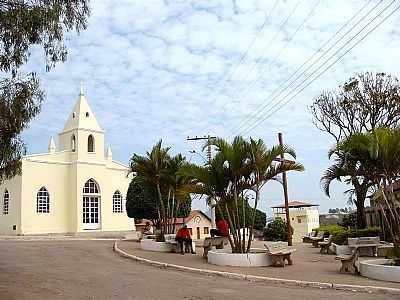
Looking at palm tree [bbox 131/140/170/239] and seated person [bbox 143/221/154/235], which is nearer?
palm tree [bbox 131/140/170/239]

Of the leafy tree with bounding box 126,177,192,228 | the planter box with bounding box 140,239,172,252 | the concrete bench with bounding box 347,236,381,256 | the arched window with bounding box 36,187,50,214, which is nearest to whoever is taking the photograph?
the concrete bench with bounding box 347,236,381,256

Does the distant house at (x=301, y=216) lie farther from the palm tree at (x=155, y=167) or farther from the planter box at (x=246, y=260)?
the planter box at (x=246, y=260)

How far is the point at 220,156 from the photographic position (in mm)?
16000

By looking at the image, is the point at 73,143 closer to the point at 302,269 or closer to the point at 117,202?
the point at 117,202

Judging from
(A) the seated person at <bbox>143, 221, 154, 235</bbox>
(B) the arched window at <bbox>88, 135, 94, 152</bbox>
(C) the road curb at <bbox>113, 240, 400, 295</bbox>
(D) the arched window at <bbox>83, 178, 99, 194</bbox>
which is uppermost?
(B) the arched window at <bbox>88, 135, 94, 152</bbox>

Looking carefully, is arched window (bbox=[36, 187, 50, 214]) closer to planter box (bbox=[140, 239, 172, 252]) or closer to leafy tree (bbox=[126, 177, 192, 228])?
leafy tree (bbox=[126, 177, 192, 228])

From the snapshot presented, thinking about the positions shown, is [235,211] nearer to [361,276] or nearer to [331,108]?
[361,276]

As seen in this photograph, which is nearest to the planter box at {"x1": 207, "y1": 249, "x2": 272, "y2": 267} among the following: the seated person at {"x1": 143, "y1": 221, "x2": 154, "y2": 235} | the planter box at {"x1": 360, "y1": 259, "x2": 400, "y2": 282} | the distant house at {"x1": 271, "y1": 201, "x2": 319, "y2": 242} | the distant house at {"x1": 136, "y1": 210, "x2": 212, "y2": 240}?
the planter box at {"x1": 360, "y1": 259, "x2": 400, "y2": 282}

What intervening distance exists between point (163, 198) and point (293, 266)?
10.0m

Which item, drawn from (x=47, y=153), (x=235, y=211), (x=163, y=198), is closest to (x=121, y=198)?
(x=47, y=153)

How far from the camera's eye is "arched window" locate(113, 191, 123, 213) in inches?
1763

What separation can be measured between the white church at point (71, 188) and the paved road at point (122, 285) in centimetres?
2434

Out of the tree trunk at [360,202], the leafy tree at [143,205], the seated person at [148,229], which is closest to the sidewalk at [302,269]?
the tree trunk at [360,202]

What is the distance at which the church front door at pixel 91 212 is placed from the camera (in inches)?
1676
